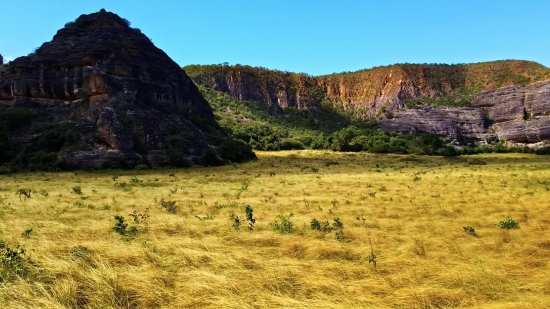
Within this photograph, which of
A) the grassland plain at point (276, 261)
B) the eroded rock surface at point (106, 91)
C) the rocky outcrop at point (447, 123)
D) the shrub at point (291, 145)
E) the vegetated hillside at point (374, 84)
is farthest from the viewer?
the vegetated hillside at point (374, 84)

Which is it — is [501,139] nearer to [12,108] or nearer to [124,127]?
[124,127]

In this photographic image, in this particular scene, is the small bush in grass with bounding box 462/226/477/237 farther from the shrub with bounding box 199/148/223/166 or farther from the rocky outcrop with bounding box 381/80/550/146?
the rocky outcrop with bounding box 381/80/550/146

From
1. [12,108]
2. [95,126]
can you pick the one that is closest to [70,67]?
[12,108]

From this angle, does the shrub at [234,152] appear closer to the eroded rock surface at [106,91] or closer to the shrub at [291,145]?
the eroded rock surface at [106,91]

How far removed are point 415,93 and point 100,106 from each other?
118800 mm

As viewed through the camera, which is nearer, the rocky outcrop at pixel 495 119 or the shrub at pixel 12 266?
the shrub at pixel 12 266

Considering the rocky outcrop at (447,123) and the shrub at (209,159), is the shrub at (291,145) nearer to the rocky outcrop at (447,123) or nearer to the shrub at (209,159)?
the rocky outcrop at (447,123)

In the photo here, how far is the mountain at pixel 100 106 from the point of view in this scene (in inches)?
1598

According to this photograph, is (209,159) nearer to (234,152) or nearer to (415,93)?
(234,152)

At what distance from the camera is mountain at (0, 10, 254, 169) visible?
1598 inches

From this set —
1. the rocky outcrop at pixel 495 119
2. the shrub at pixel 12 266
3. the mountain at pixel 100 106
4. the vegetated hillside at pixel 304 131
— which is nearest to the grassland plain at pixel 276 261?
the shrub at pixel 12 266

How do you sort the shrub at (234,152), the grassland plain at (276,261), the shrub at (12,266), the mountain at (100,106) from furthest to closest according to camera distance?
the shrub at (234,152)
the mountain at (100,106)
the shrub at (12,266)
the grassland plain at (276,261)

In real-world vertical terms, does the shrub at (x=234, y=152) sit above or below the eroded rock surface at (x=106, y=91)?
below

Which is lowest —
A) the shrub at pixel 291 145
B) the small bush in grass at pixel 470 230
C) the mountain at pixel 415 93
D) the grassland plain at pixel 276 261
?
the small bush in grass at pixel 470 230
